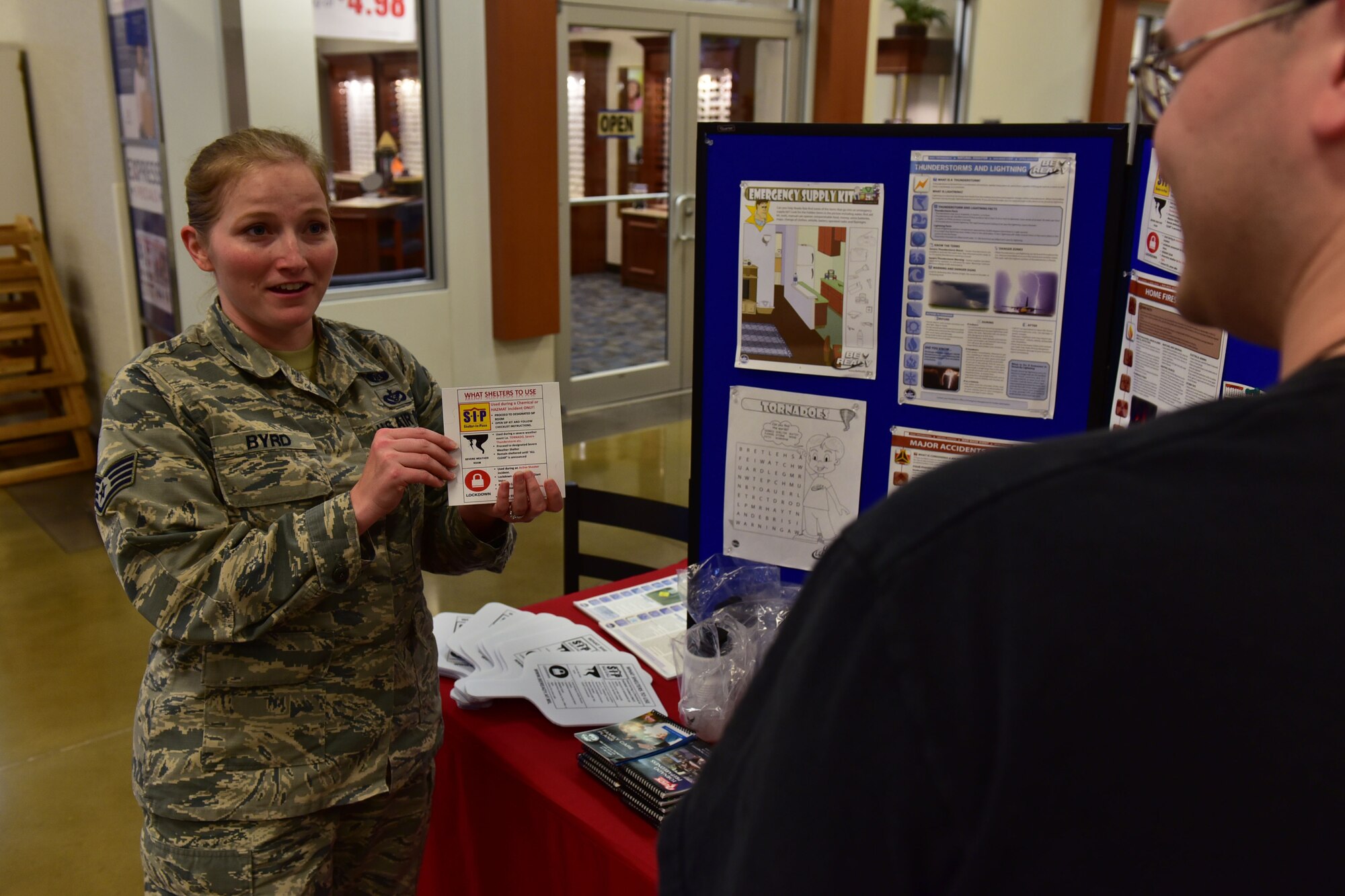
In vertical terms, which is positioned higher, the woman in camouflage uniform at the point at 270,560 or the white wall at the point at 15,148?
the white wall at the point at 15,148

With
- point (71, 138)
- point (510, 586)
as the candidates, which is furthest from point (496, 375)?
point (71, 138)

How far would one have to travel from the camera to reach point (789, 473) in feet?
5.79

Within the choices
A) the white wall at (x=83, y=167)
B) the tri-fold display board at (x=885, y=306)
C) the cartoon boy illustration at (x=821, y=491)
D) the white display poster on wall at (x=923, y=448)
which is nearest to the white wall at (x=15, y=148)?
the white wall at (x=83, y=167)

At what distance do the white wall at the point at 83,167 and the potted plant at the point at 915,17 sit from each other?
5.57 meters

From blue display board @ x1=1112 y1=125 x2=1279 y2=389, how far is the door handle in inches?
220

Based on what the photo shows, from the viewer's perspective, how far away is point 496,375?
616cm

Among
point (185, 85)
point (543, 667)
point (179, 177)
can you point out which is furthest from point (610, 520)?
point (185, 85)

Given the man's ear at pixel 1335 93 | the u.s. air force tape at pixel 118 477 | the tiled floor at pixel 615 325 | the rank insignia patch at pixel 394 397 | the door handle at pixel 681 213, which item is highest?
the man's ear at pixel 1335 93

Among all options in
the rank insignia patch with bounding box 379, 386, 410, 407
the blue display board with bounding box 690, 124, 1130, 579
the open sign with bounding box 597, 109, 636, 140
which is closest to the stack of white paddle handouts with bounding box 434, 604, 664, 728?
the blue display board with bounding box 690, 124, 1130, 579

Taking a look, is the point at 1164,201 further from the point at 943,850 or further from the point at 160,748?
the point at 160,748

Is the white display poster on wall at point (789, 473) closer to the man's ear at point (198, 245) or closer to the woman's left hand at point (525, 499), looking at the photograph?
the woman's left hand at point (525, 499)

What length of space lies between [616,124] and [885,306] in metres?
5.48

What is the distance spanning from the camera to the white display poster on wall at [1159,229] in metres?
1.39

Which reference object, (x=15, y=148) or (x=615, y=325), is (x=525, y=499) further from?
(x=15, y=148)
